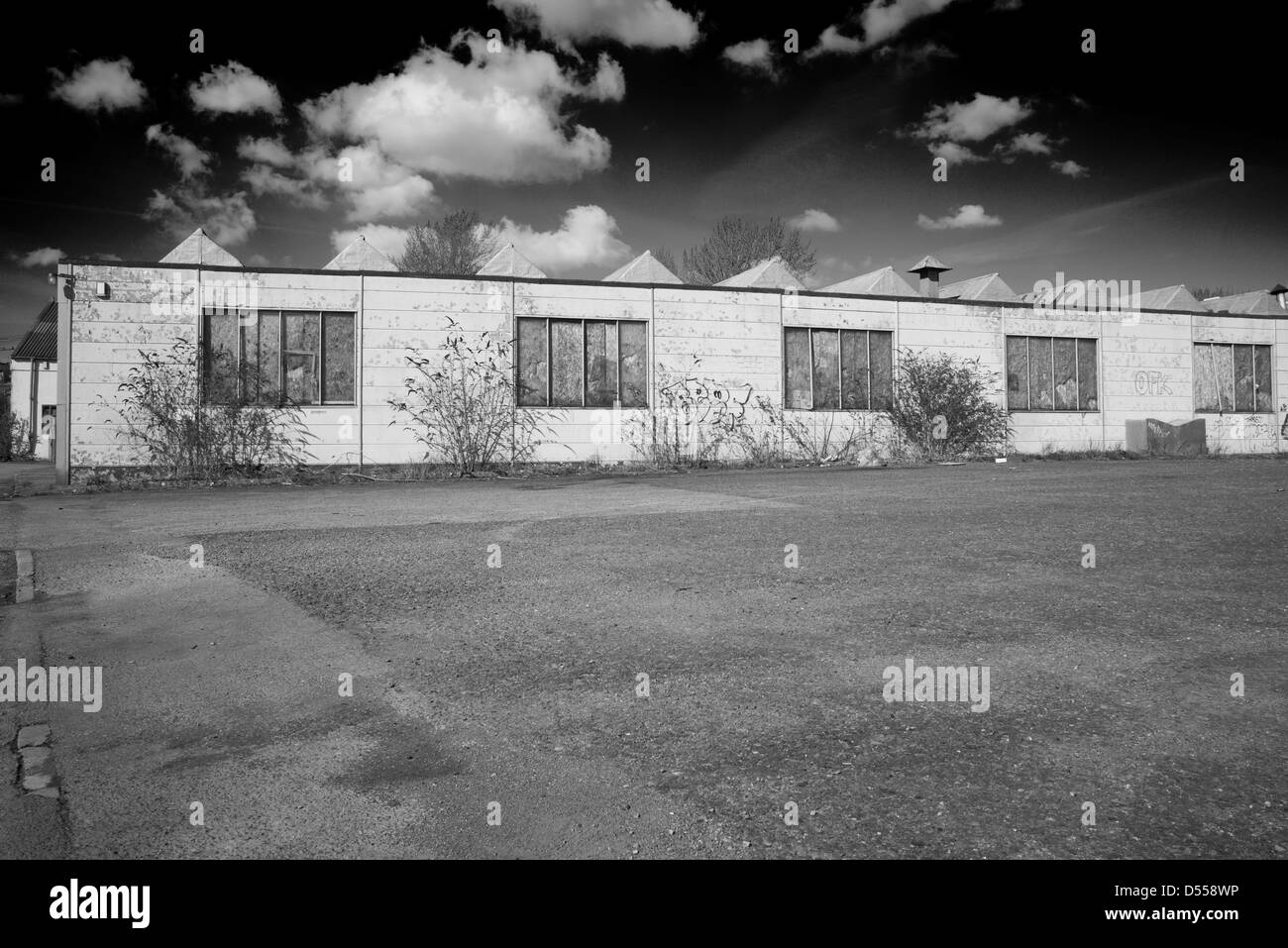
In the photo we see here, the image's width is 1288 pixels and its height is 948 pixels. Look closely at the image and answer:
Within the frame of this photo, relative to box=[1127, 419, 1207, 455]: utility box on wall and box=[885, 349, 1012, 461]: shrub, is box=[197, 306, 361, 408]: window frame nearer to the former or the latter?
box=[885, 349, 1012, 461]: shrub

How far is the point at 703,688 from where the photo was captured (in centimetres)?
361

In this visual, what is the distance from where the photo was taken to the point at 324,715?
11.3ft

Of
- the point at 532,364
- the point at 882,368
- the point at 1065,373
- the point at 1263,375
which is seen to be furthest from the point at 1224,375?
the point at 532,364

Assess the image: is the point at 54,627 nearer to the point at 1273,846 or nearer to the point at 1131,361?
the point at 1273,846

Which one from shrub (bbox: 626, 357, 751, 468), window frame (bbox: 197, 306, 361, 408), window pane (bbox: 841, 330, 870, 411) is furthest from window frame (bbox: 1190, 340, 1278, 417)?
window frame (bbox: 197, 306, 361, 408)

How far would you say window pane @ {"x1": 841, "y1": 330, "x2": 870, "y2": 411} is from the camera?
2023cm

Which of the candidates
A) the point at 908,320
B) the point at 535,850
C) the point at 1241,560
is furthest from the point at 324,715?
the point at 908,320

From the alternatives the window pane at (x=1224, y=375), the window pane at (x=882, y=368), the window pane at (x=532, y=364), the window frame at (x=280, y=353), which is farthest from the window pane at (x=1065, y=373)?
the window frame at (x=280, y=353)

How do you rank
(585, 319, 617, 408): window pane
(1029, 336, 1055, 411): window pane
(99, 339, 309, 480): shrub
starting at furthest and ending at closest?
(1029, 336, 1055, 411): window pane
(585, 319, 617, 408): window pane
(99, 339, 309, 480): shrub

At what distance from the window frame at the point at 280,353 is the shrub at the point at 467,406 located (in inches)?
50.4

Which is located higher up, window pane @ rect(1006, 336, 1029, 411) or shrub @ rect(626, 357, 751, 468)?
window pane @ rect(1006, 336, 1029, 411)

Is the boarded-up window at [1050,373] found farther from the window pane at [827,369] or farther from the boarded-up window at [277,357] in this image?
the boarded-up window at [277,357]

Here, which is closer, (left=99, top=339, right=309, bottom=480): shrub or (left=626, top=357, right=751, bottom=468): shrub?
(left=99, top=339, right=309, bottom=480): shrub
